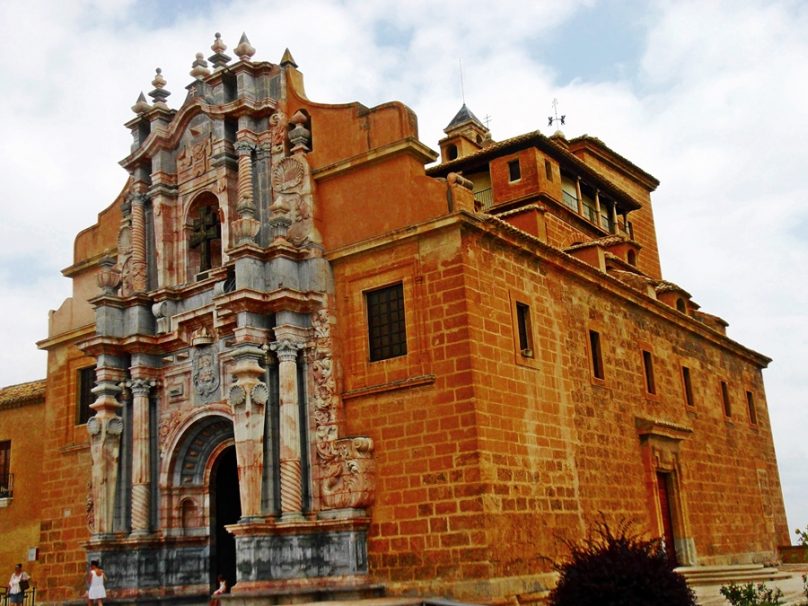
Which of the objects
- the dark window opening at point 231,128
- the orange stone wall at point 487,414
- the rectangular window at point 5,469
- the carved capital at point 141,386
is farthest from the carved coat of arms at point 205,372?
the rectangular window at point 5,469

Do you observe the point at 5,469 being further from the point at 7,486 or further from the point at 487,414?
the point at 487,414

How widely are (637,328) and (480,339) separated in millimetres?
7948

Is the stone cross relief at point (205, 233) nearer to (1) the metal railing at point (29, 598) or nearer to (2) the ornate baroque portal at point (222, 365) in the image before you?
(2) the ornate baroque portal at point (222, 365)

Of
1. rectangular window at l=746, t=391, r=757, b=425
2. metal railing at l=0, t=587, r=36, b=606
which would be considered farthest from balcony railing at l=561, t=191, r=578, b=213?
metal railing at l=0, t=587, r=36, b=606

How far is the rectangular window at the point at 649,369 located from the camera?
22531 mm

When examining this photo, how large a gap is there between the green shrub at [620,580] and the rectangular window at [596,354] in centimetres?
995

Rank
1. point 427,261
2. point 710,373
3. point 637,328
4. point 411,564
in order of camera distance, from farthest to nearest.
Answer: point 710,373 < point 637,328 < point 427,261 < point 411,564

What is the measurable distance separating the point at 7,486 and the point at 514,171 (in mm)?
16128

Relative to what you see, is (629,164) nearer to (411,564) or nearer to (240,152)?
(240,152)

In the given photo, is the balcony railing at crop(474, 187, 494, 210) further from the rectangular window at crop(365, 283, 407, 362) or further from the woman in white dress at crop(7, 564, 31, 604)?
the woman in white dress at crop(7, 564, 31, 604)

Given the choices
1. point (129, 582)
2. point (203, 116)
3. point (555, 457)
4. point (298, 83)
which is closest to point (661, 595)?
point (555, 457)

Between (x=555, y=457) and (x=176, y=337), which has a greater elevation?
(x=176, y=337)

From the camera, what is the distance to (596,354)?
20203 mm

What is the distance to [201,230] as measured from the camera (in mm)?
20391
